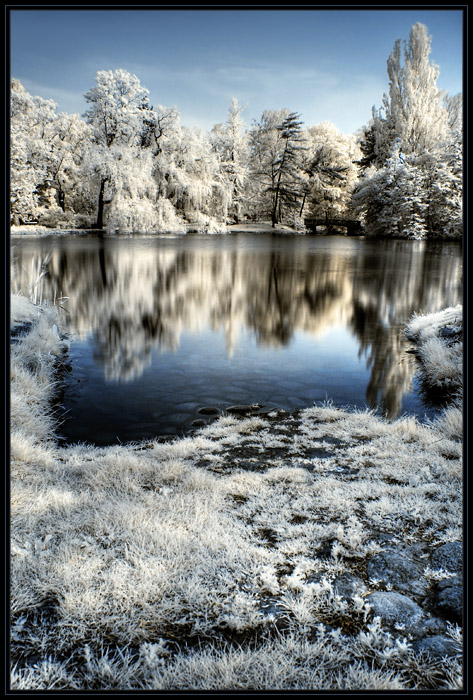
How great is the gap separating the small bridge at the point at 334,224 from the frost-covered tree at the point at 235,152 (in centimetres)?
702

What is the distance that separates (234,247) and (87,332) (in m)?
19.7

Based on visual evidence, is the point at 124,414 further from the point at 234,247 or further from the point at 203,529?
the point at 234,247

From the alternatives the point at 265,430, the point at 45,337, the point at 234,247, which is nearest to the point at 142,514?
the point at 265,430

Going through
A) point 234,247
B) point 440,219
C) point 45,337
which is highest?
point 440,219

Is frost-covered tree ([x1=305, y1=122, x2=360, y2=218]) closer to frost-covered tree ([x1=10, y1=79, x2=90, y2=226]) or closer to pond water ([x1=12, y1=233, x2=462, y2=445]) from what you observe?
frost-covered tree ([x1=10, y1=79, x2=90, y2=226])

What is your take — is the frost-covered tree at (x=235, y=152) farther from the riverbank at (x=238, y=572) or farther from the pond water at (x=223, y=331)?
the riverbank at (x=238, y=572)

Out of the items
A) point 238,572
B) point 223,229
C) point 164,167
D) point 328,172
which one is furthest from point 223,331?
point 328,172

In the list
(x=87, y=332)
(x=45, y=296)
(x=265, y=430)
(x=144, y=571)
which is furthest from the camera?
(x=45, y=296)

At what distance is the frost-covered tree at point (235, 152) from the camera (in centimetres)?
4209

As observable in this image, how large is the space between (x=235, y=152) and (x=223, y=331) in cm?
3704

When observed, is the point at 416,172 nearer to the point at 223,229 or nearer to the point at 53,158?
the point at 223,229

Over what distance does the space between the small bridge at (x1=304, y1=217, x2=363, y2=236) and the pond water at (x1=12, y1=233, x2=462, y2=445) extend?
61.2 ft

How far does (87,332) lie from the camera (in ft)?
34.0

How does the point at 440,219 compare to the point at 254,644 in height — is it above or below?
above
